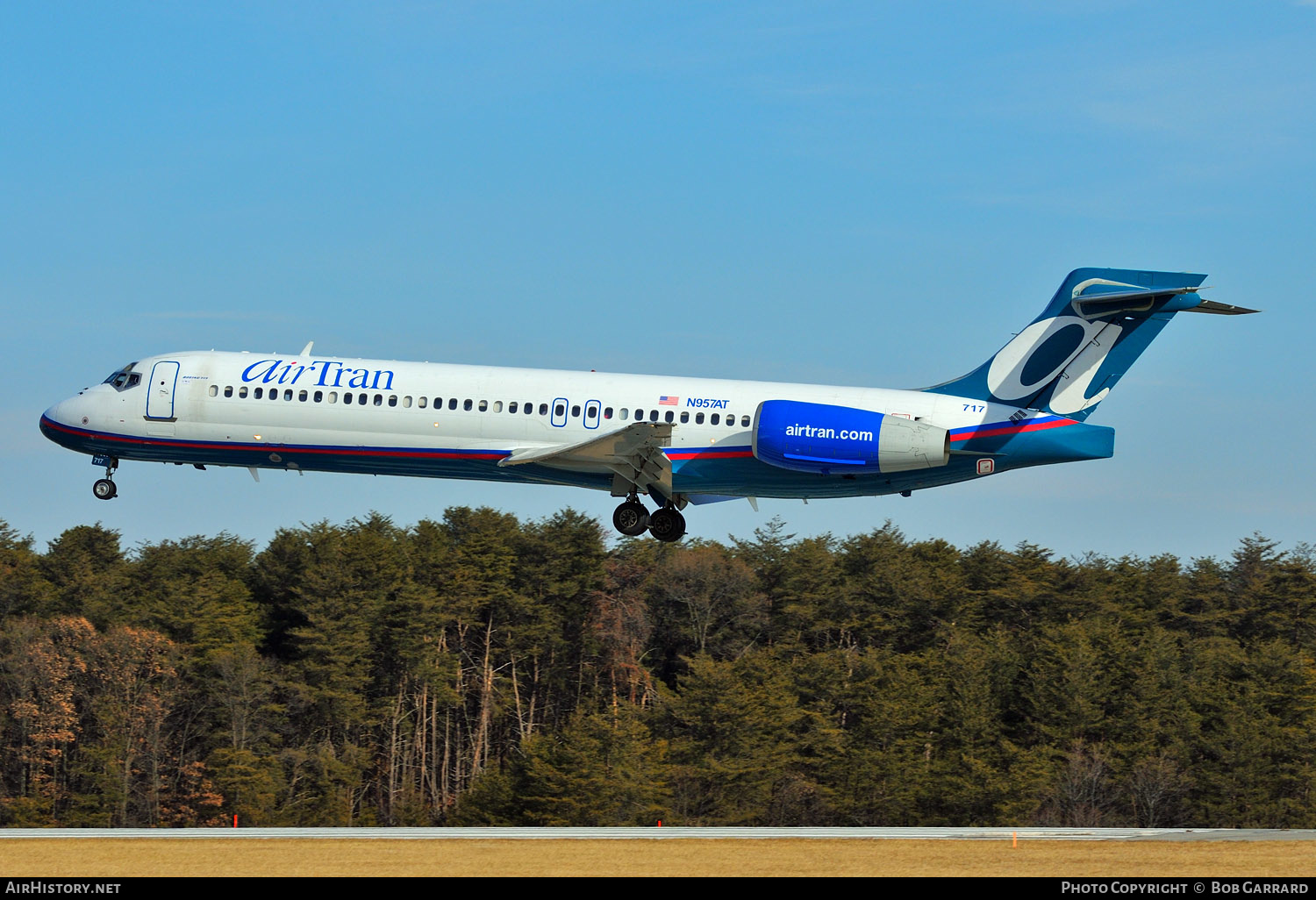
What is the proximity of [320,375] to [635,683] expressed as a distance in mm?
54314

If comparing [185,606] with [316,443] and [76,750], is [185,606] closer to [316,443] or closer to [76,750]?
[76,750]

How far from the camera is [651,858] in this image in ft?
97.3

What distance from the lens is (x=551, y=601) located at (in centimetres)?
9544

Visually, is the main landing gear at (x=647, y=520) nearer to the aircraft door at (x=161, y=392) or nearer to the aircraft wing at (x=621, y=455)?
the aircraft wing at (x=621, y=455)

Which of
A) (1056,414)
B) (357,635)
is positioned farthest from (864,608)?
(1056,414)

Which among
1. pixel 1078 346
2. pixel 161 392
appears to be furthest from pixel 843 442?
pixel 161 392

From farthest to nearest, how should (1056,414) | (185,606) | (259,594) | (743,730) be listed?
(259,594) → (185,606) → (743,730) → (1056,414)

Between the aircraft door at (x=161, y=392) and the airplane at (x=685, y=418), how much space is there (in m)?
0.09

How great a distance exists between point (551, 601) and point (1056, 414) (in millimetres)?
63464

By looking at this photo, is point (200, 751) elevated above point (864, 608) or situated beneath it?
situated beneath

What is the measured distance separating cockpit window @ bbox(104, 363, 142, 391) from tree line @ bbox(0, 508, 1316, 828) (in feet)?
116

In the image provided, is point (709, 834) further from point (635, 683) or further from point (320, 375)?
point (635, 683)

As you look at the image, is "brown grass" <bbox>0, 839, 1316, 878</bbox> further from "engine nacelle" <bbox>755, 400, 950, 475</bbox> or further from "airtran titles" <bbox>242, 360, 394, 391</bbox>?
"airtran titles" <bbox>242, 360, 394, 391</bbox>
